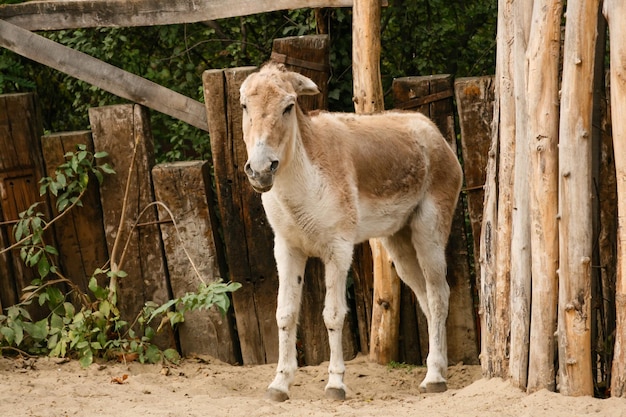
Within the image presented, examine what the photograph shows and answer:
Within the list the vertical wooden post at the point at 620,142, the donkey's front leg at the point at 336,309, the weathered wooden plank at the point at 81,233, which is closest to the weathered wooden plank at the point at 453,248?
the donkey's front leg at the point at 336,309

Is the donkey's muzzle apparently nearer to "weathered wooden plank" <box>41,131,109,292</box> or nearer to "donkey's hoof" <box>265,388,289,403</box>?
"donkey's hoof" <box>265,388,289,403</box>

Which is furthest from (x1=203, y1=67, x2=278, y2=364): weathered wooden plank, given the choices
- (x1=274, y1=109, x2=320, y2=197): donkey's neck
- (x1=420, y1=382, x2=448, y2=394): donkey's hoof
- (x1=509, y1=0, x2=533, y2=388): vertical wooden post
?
(x1=509, y1=0, x2=533, y2=388): vertical wooden post

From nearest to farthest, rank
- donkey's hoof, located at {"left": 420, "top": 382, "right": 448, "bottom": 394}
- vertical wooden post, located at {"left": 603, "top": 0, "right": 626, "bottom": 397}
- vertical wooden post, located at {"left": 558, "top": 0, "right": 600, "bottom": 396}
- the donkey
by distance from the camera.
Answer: vertical wooden post, located at {"left": 603, "top": 0, "right": 626, "bottom": 397} < vertical wooden post, located at {"left": 558, "top": 0, "right": 600, "bottom": 396} < the donkey < donkey's hoof, located at {"left": 420, "top": 382, "right": 448, "bottom": 394}

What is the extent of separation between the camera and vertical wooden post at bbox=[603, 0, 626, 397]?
517cm

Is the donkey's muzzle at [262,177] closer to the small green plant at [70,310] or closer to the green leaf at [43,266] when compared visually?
the small green plant at [70,310]

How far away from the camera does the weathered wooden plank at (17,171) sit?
24.6ft

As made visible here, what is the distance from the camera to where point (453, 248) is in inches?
303

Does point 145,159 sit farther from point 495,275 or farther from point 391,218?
point 495,275

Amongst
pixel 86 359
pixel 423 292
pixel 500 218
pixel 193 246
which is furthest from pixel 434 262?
pixel 86 359

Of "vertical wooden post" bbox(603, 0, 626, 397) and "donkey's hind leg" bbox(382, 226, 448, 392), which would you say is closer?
"vertical wooden post" bbox(603, 0, 626, 397)

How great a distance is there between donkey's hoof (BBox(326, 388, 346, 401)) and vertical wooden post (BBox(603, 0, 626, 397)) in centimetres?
193

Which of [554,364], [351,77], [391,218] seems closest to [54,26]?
[351,77]

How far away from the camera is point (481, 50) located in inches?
381

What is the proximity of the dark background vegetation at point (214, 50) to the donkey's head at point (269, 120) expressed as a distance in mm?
2354
